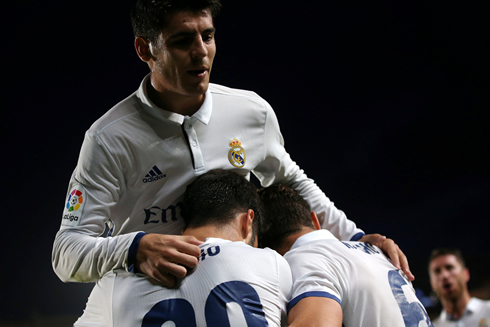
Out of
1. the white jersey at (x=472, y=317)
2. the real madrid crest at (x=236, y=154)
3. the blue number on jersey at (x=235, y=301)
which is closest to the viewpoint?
the blue number on jersey at (x=235, y=301)

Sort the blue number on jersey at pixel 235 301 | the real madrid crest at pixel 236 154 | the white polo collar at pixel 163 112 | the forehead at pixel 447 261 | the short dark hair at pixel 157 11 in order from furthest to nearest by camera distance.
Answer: the forehead at pixel 447 261 < the real madrid crest at pixel 236 154 < the white polo collar at pixel 163 112 < the short dark hair at pixel 157 11 < the blue number on jersey at pixel 235 301

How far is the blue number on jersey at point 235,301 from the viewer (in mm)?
1017

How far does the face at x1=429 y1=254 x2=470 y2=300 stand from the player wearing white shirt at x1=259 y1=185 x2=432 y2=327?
2600 mm

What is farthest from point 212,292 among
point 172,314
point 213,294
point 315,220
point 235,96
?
point 235,96

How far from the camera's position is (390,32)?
3551mm

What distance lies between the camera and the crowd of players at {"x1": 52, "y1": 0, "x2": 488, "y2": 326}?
1.06 m

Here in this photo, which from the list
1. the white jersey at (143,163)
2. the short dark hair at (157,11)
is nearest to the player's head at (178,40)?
the short dark hair at (157,11)

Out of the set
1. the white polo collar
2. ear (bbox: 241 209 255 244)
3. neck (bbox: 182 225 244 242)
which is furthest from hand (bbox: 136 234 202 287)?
the white polo collar

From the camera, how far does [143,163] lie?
1368 mm

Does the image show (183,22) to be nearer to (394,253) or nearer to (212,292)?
(212,292)

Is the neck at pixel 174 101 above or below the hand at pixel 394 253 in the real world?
above

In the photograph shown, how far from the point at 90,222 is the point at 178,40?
607 millimetres

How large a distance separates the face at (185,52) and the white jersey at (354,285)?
62 cm

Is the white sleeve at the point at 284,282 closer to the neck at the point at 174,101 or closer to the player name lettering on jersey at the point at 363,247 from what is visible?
the player name lettering on jersey at the point at 363,247
